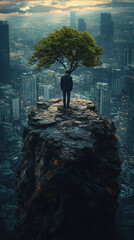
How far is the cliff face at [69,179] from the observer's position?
300 inches

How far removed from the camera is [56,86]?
11606 centimetres

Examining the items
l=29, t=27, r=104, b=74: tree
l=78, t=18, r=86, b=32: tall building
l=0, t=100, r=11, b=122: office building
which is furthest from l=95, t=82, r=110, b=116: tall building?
l=29, t=27, r=104, b=74: tree

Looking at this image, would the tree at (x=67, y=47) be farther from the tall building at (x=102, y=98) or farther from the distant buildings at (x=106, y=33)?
the distant buildings at (x=106, y=33)

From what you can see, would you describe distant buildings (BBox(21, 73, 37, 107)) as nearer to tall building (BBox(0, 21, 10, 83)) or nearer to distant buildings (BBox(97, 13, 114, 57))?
tall building (BBox(0, 21, 10, 83))

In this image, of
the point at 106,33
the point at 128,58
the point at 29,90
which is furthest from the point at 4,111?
the point at 106,33

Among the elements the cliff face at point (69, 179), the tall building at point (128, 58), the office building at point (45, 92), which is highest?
the tall building at point (128, 58)

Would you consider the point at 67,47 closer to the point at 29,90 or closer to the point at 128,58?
the point at 29,90

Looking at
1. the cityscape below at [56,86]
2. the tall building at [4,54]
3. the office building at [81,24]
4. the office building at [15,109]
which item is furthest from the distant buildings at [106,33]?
the office building at [15,109]

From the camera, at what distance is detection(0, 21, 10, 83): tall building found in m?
116

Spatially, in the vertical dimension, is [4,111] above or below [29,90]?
below

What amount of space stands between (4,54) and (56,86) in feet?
121

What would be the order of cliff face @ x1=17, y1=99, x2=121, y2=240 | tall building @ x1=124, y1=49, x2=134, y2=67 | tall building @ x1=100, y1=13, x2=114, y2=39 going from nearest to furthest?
cliff face @ x1=17, y1=99, x2=121, y2=240
tall building @ x1=124, y1=49, x2=134, y2=67
tall building @ x1=100, y1=13, x2=114, y2=39

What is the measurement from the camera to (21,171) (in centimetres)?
1282

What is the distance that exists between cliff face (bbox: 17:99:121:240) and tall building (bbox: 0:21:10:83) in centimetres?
11815
